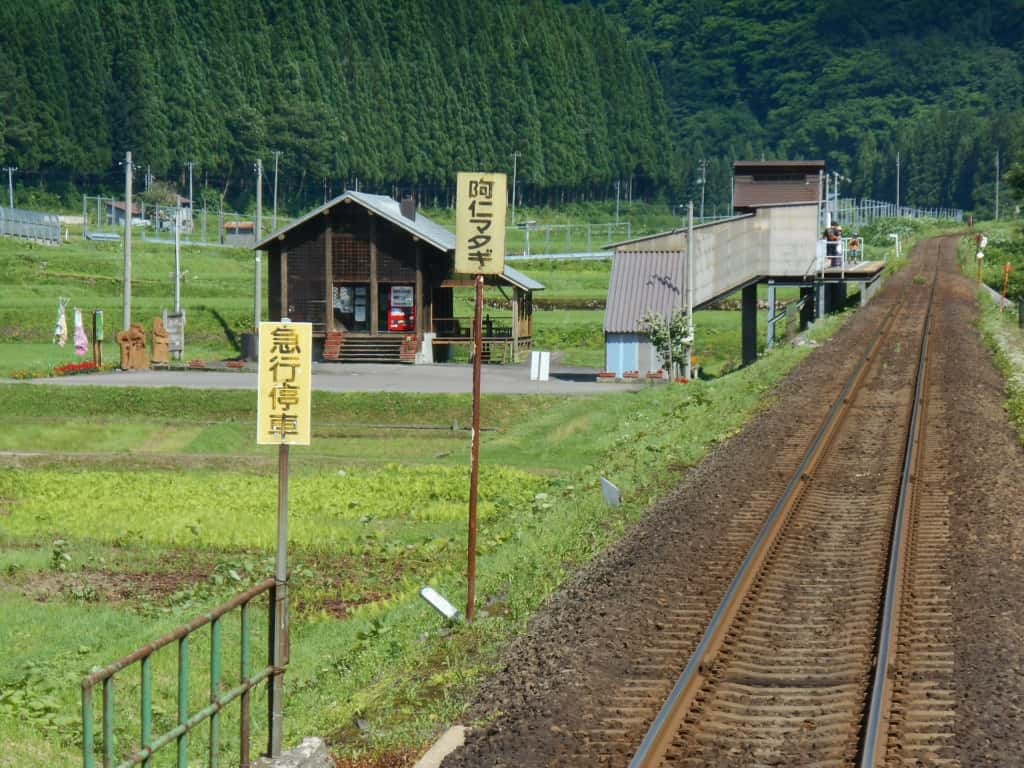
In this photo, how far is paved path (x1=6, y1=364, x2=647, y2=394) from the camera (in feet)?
143

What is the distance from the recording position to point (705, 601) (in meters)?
14.8

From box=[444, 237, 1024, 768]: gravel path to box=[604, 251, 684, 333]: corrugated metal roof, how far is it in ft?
66.8

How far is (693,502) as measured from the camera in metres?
20.6

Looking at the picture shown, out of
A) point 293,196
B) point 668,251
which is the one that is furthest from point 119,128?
point 668,251

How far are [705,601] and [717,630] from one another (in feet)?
4.52

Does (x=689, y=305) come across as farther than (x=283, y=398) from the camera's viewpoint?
Yes

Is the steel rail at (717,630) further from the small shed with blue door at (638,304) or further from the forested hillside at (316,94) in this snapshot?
the forested hillside at (316,94)

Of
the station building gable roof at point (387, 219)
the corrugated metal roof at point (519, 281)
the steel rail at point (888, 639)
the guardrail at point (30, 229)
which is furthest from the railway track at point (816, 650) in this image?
the guardrail at point (30, 229)

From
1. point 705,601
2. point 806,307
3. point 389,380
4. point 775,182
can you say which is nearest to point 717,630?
point 705,601

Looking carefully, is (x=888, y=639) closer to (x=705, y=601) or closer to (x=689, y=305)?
(x=705, y=601)

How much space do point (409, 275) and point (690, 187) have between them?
144518 millimetres

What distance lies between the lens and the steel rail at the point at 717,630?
35.0 ft

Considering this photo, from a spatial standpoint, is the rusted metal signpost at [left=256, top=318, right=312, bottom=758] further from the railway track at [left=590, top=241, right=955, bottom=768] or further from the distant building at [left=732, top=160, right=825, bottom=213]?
the distant building at [left=732, top=160, right=825, bottom=213]

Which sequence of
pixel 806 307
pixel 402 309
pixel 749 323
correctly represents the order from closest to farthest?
pixel 749 323 < pixel 402 309 < pixel 806 307
